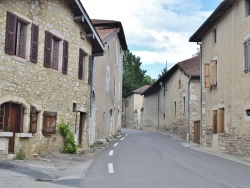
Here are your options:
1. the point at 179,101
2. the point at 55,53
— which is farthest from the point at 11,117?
the point at 179,101

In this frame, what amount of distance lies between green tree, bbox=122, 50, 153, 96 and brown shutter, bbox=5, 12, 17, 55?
52.8 metres

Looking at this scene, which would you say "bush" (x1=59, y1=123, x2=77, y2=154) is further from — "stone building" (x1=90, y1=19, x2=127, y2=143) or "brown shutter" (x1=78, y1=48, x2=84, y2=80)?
"stone building" (x1=90, y1=19, x2=127, y2=143)

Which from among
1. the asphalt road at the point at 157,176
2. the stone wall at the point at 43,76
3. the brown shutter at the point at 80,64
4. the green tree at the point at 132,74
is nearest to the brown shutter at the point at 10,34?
the stone wall at the point at 43,76

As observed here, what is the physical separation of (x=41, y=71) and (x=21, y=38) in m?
1.44

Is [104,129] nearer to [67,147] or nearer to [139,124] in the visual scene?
[67,147]

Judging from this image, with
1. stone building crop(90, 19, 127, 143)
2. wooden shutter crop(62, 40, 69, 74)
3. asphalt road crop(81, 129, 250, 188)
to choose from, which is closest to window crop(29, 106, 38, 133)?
wooden shutter crop(62, 40, 69, 74)

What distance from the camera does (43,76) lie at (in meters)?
13.2

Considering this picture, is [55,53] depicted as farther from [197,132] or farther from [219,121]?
[197,132]

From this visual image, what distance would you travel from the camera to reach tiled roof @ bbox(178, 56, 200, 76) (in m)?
26.7

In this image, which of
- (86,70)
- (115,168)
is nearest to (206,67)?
(86,70)

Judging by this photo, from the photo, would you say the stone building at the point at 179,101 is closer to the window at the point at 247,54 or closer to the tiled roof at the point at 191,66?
the tiled roof at the point at 191,66

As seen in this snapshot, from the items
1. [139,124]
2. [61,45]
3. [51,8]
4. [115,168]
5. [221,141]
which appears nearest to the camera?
[115,168]

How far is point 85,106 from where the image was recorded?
1711cm

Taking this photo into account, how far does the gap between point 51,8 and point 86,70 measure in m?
4.21
